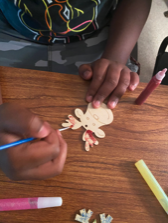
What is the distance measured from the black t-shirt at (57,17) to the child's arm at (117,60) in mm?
83

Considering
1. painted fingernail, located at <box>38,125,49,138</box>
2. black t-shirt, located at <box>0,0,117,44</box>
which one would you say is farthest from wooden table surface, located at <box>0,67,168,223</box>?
black t-shirt, located at <box>0,0,117,44</box>

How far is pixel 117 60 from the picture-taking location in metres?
0.66

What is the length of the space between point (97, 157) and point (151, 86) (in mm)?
266

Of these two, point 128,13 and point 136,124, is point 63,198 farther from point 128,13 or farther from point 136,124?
point 128,13

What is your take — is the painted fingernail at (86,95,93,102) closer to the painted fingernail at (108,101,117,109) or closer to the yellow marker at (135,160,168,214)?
the painted fingernail at (108,101,117,109)

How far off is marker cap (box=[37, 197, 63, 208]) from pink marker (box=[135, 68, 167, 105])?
0.38 m

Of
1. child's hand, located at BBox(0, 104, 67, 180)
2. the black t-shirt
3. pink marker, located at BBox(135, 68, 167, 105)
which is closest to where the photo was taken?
child's hand, located at BBox(0, 104, 67, 180)

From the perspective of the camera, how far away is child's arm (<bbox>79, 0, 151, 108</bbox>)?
56 centimetres

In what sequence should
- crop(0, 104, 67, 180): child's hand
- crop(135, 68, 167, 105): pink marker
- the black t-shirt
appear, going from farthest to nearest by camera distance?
the black t-shirt < crop(135, 68, 167, 105): pink marker < crop(0, 104, 67, 180): child's hand

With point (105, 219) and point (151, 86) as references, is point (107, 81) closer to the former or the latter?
point (151, 86)

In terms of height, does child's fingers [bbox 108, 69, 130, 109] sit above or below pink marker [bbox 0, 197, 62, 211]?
above

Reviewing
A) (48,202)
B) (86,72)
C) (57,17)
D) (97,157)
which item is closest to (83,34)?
(57,17)

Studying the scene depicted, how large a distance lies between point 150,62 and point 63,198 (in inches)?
58.9

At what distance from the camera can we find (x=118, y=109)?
1.81 feet
